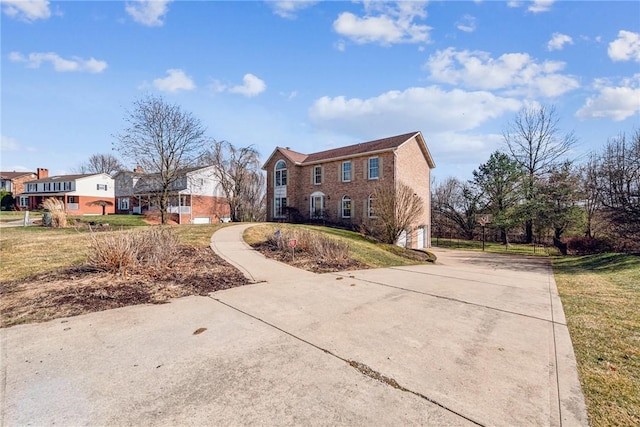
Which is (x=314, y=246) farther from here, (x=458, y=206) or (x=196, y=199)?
(x=458, y=206)

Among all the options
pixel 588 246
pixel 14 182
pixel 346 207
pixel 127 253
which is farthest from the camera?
pixel 14 182

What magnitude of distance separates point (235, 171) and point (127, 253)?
2756 cm

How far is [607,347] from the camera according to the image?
150 inches

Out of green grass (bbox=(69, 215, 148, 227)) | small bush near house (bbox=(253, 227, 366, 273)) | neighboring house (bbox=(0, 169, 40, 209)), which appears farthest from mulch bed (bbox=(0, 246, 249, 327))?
neighboring house (bbox=(0, 169, 40, 209))

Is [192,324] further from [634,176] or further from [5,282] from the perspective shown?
[634,176]

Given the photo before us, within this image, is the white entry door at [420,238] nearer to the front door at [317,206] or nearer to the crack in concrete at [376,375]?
the front door at [317,206]

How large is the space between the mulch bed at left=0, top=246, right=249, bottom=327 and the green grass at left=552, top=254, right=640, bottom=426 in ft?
19.0

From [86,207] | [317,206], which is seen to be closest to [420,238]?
[317,206]

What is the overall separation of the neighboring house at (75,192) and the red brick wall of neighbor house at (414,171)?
40.1 metres

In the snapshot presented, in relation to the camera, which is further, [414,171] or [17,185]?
[17,185]

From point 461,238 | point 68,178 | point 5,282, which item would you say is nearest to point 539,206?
point 461,238

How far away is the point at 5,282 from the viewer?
241 inches

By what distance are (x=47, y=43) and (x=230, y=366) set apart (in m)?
11.5

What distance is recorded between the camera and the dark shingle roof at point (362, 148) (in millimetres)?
22094
